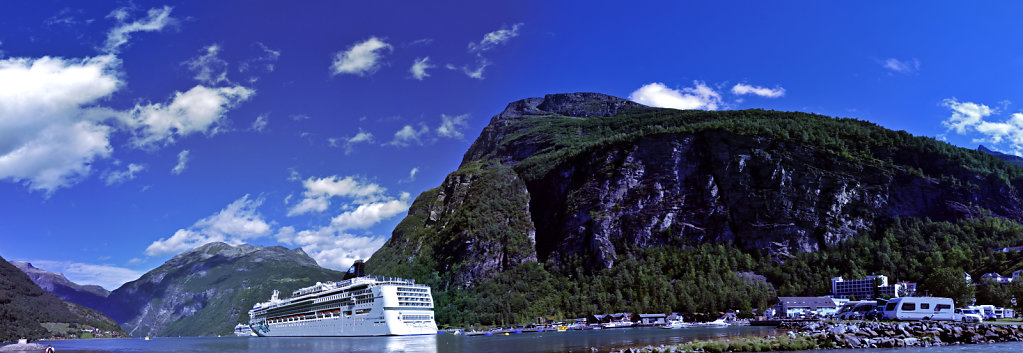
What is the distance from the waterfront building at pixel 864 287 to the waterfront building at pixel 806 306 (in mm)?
12476

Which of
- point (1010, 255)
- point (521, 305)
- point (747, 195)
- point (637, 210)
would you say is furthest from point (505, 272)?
point (1010, 255)

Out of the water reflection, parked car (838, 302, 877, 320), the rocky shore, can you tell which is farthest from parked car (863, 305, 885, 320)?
the water reflection

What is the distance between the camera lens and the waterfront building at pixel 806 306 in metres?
135

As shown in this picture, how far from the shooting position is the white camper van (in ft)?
258

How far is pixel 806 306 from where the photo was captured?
138625 millimetres

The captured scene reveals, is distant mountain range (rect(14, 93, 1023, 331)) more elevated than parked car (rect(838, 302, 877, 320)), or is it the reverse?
distant mountain range (rect(14, 93, 1023, 331))

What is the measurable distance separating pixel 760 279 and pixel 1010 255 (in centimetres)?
5324

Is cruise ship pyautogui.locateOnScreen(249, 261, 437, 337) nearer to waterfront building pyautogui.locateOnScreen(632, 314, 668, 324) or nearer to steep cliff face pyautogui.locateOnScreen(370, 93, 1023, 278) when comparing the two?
waterfront building pyautogui.locateOnScreen(632, 314, 668, 324)

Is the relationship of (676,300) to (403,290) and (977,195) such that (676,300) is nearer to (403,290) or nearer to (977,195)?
(403,290)

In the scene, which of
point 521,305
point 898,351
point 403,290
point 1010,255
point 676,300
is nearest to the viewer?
point 898,351

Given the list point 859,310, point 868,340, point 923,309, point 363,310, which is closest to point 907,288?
point 859,310

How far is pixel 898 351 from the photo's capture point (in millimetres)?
48312

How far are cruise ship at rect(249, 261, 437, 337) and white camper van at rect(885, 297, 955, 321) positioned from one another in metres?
82.0

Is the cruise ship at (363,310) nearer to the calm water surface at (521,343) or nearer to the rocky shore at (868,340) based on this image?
the calm water surface at (521,343)
